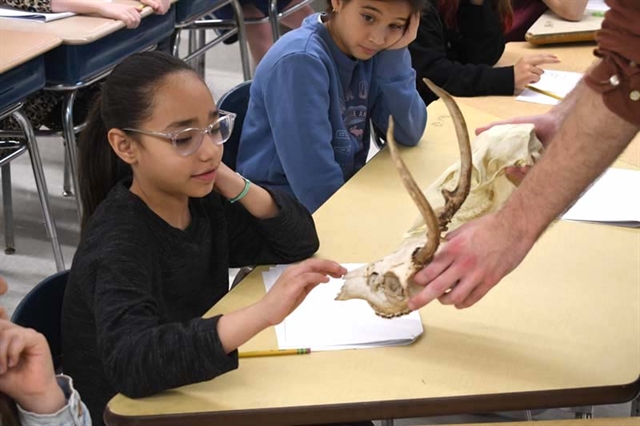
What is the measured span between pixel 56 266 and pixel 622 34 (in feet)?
8.02

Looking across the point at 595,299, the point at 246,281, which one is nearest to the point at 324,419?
the point at 246,281

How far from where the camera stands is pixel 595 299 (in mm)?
1742

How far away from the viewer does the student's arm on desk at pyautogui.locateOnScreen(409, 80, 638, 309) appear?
1.42 m

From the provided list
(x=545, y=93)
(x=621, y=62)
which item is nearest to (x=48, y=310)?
(x=621, y=62)

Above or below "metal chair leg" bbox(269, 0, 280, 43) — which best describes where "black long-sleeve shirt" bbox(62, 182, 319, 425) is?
above

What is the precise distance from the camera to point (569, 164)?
142cm

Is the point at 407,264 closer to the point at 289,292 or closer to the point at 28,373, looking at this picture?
the point at 289,292

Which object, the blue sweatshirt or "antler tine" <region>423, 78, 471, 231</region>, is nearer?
"antler tine" <region>423, 78, 471, 231</region>

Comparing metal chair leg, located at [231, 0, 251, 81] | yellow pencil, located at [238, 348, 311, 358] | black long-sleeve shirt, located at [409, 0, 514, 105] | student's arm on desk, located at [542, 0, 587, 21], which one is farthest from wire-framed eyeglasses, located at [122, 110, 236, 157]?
metal chair leg, located at [231, 0, 251, 81]

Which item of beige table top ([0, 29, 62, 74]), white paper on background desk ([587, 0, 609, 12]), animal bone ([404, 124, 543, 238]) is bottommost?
beige table top ([0, 29, 62, 74])

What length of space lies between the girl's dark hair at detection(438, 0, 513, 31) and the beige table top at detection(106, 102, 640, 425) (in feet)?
4.34

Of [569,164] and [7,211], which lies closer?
[569,164]

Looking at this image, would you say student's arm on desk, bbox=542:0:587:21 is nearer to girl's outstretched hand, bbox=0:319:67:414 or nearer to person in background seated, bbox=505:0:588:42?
person in background seated, bbox=505:0:588:42

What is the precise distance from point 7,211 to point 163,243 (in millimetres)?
1994
